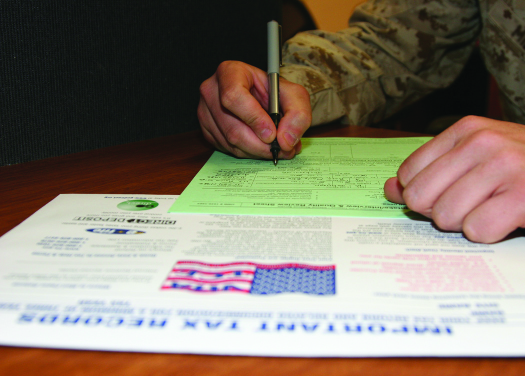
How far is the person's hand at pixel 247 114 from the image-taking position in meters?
0.54

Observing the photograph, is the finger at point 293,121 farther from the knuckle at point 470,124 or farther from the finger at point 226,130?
the knuckle at point 470,124

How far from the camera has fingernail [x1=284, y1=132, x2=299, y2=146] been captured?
55 centimetres

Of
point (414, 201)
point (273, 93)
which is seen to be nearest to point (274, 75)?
point (273, 93)

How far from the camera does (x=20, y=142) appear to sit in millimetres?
589

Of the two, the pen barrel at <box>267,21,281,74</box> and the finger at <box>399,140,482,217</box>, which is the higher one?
the pen barrel at <box>267,21,281,74</box>

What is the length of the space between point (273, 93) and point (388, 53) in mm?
475

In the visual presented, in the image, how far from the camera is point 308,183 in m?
0.48

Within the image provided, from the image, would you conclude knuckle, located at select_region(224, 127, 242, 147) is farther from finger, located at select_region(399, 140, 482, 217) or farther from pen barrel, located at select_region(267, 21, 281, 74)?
finger, located at select_region(399, 140, 482, 217)

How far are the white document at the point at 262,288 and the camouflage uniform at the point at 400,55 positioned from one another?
1.67 feet

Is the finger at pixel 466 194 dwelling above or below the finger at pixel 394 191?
above

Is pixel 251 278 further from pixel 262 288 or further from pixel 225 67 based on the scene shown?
pixel 225 67

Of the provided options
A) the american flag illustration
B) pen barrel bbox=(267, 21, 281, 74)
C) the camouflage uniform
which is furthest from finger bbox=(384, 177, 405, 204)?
the camouflage uniform

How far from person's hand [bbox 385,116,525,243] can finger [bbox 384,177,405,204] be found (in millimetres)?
16

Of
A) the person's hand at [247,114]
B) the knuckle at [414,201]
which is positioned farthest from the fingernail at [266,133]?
the knuckle at [414,201]
